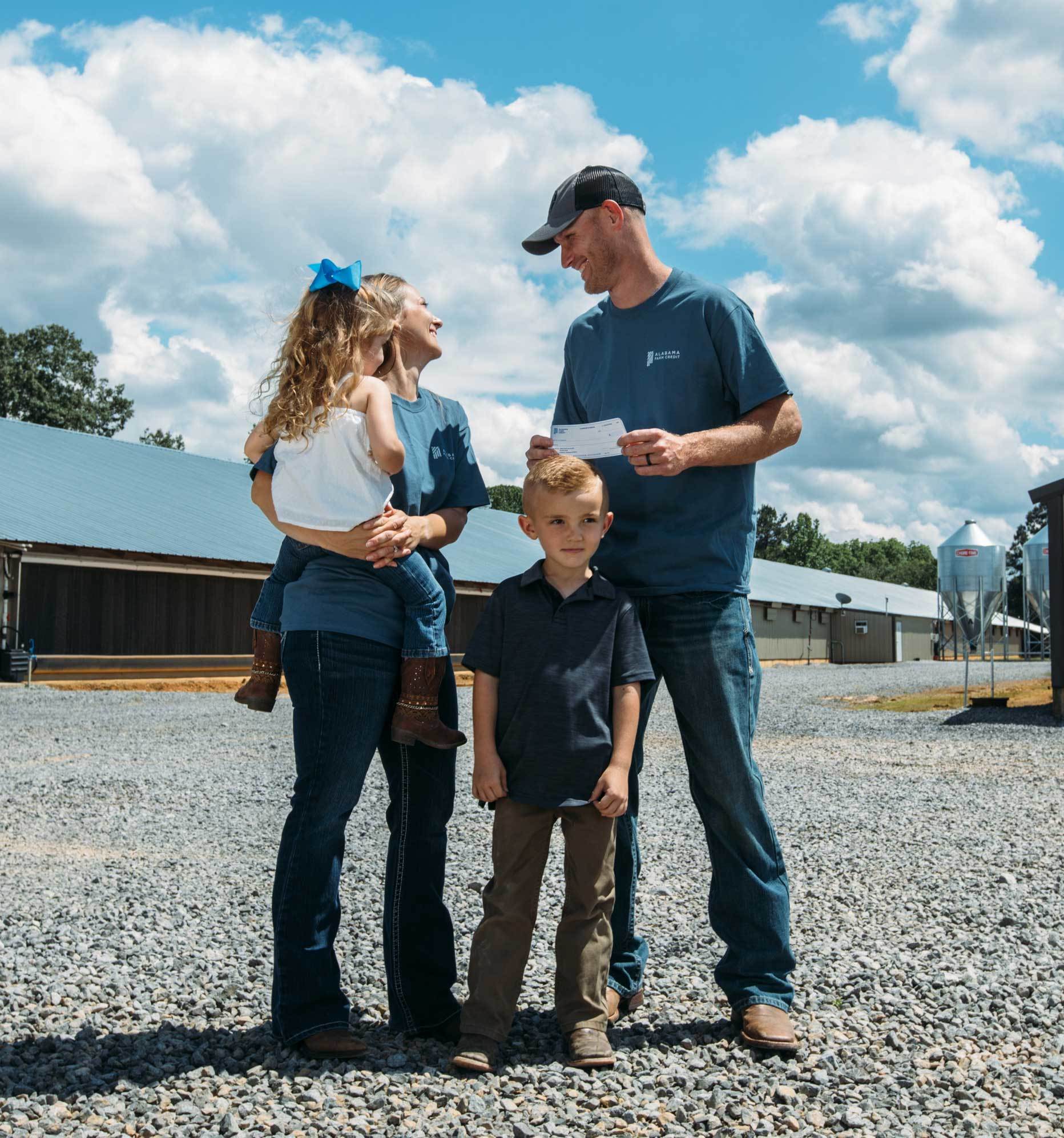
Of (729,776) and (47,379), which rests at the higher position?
(47,379)

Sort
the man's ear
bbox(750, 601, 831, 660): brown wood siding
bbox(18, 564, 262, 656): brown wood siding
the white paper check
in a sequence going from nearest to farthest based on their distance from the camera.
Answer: the white paper check
the man's ear
bbox(18, 564, 262, 656): brown wood siding
bbox(750, 601, 831, 660): brown wood siding

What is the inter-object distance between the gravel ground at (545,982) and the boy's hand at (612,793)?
65cm

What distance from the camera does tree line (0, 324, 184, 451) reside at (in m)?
47.5

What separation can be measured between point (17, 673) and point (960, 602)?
2032 cm

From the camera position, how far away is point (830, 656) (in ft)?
154

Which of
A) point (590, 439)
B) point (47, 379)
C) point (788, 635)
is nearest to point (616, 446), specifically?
point (590, 439)

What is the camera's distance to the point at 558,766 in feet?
8.68

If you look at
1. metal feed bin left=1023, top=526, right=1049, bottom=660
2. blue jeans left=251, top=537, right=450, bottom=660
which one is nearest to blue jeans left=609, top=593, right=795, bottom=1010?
blue jeans left=251, top=537, right=450, bottom=660

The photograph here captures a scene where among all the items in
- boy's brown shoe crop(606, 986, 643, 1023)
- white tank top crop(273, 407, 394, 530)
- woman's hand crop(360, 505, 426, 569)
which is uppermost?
white tank top crop(273, 407, 394, 530)

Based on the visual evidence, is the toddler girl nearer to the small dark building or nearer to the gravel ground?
the gravel ground

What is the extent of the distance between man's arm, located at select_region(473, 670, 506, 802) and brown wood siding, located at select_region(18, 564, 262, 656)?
17042 mm

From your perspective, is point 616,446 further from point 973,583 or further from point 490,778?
point 973,583

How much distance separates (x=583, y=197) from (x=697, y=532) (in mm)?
1010

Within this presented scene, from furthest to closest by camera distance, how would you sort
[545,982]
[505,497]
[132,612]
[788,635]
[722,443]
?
[505,497]
[788,635]
[132,612]
[545,982]
[722,443]
